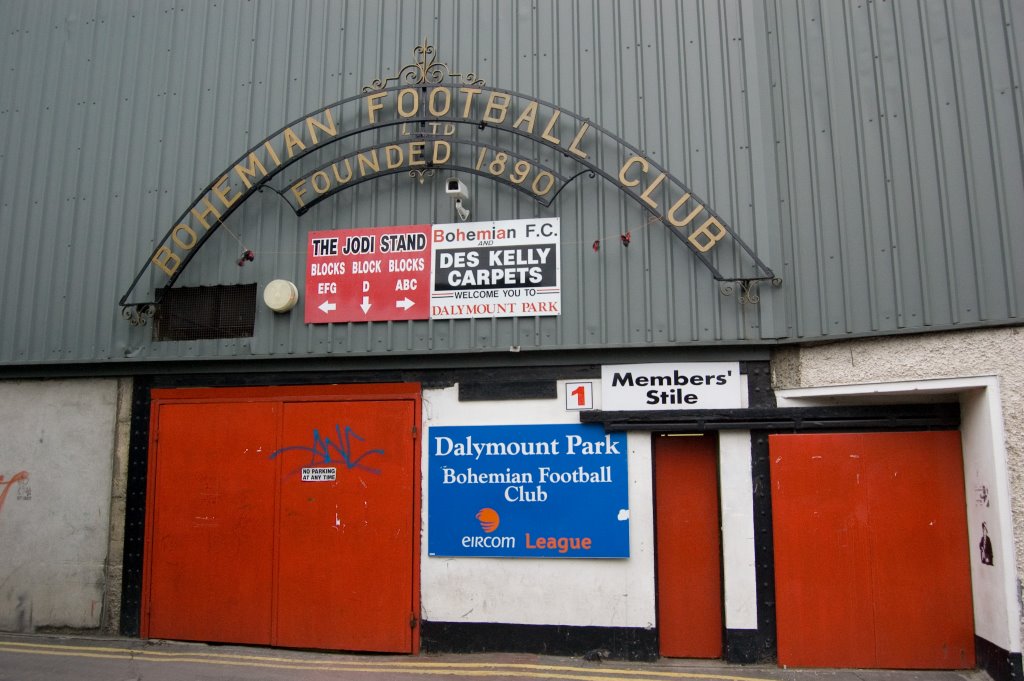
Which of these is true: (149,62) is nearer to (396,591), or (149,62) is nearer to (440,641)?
(396,591)

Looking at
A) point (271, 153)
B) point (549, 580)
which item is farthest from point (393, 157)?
point (549, 580)

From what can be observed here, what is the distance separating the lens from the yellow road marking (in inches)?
276

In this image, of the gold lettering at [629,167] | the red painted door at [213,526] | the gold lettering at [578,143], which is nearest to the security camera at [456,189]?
the gold lettering at [578,143]

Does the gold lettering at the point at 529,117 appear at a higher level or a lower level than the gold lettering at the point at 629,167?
higher

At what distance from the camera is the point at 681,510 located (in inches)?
303

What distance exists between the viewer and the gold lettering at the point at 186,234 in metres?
8.88

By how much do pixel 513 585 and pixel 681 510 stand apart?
6.19 ft

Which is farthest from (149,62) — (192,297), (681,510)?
(681,510)

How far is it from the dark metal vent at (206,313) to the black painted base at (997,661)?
26.3 feet

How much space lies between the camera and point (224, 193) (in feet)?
29.0

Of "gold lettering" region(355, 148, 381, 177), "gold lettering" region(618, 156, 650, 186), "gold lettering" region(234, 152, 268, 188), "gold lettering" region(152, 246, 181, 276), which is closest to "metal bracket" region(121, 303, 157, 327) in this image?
"gold lettering" region(152, 246, 181, 276)

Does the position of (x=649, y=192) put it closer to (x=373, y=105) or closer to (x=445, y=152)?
(x=445, y=152)

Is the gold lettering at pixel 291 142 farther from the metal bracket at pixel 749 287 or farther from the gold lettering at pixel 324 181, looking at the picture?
the metal bracket at pixel 749 287

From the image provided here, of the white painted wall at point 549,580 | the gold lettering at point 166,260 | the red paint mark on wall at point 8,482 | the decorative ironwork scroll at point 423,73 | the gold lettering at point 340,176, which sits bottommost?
the white painted wall at point 549,580
